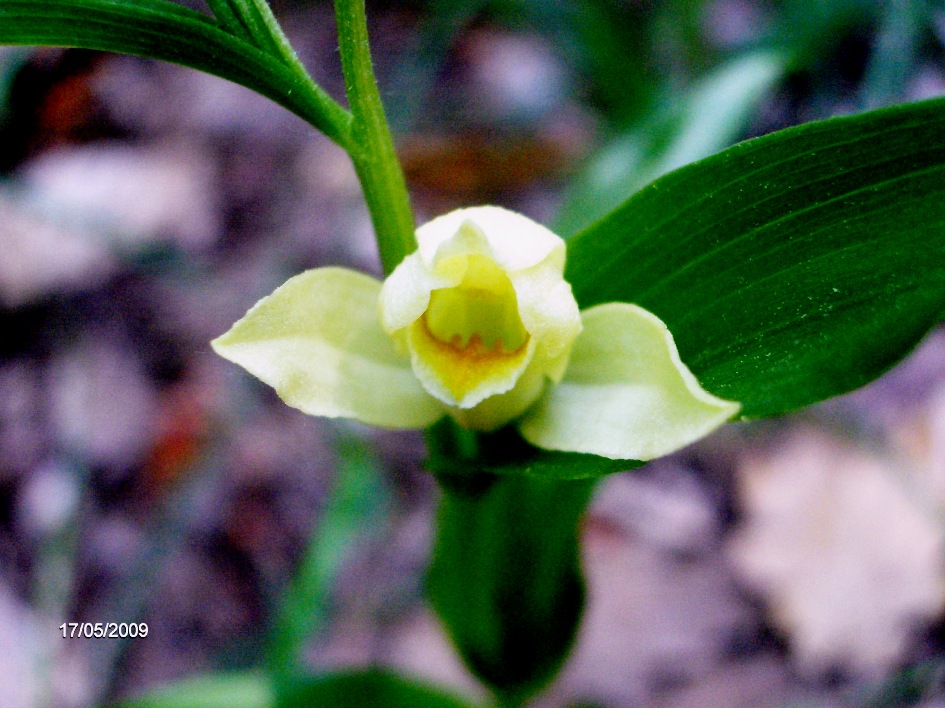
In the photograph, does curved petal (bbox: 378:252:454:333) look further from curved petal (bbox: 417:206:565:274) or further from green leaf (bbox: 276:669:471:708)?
green leaf (bbox: 276:669:471:708)

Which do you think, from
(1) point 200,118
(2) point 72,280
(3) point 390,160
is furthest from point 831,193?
(1) point 200,118

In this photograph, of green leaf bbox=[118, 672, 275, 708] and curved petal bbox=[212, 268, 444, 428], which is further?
green leaf bbox=[118, 672, 275, 708]

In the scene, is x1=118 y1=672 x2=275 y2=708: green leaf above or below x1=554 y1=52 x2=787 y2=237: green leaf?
below

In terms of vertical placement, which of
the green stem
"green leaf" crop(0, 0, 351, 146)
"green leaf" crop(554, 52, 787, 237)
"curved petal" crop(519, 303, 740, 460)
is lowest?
"curved petal" crop(519, 303, 740, 460)

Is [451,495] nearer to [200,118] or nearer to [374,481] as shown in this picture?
[374,481]
